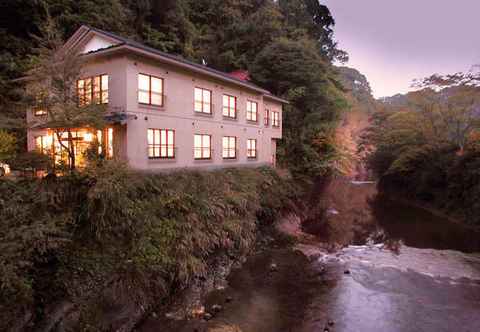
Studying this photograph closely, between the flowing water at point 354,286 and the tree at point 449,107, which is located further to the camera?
the tree at point 449,107

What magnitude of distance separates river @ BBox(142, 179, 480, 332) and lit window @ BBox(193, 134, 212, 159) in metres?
7.05

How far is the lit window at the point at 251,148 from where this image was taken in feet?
71.3

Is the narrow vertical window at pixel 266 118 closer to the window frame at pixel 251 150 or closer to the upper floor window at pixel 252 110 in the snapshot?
the upper floor window at pixel 252 110

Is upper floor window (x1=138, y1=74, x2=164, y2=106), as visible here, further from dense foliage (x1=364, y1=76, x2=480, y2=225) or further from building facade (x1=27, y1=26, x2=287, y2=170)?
dense foliage (x1=364, y1=76, x2=480, y2=225)

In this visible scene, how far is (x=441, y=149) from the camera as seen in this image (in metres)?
25.8

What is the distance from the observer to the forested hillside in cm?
2002

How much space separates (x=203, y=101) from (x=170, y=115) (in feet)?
9.83

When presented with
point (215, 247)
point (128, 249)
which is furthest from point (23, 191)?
point (215, 247)

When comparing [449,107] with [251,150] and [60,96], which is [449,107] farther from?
[60,96]

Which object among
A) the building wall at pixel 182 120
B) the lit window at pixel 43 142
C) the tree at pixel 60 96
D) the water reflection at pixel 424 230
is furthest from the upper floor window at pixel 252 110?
the lit window at pixel 43 142

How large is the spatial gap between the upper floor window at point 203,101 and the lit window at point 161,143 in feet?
8.98

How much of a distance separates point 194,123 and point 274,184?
24.8 ft

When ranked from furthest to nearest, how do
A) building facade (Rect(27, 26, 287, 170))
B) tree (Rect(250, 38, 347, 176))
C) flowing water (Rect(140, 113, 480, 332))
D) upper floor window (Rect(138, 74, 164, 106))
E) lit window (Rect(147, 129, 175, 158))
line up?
tree (Rect(250, 38, 347, 176)), lit window (Rect(147, 129, 175, 158)), upper floor window (Rect(138, 74, 164, 106)), building facade (Rect(27, 26, 287, 170)), flowing water (Rect(140, 113, 480, 332))

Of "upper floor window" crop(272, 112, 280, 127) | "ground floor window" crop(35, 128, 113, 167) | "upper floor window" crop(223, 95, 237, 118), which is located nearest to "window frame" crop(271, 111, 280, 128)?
"upper floor window" crop(272, 112, 280, 127)
